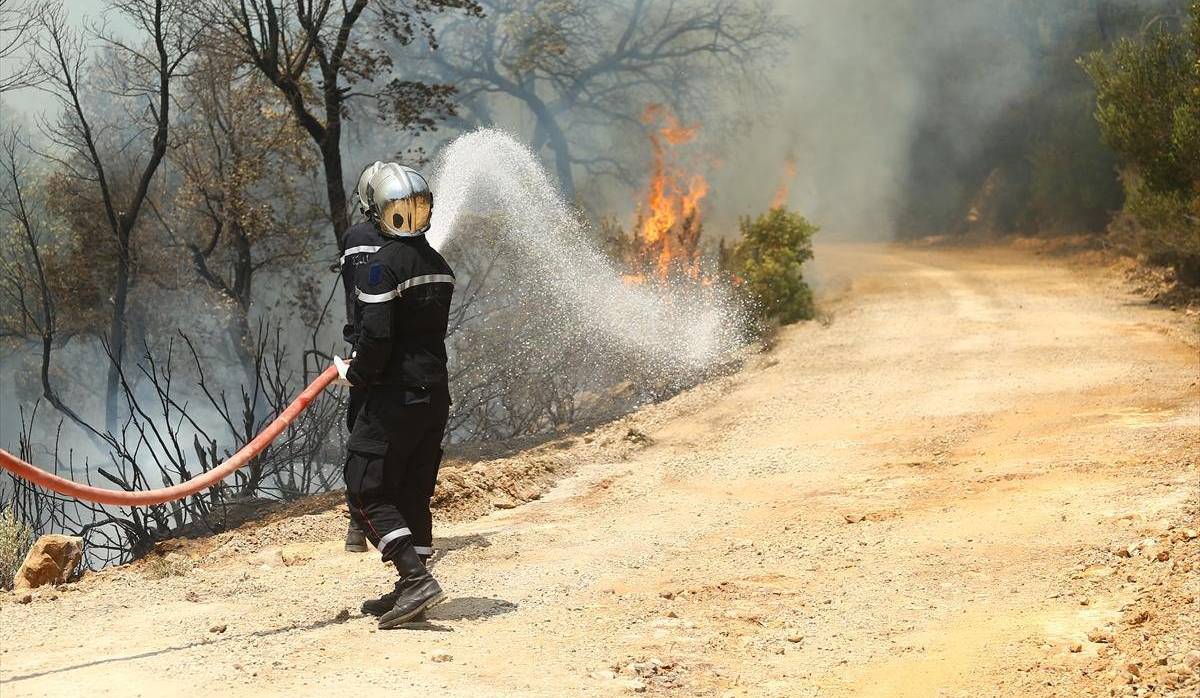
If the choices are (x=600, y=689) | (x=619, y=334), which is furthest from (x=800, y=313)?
(x=600, y=689)

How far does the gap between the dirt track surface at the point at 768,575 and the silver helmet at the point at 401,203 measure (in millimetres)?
1791

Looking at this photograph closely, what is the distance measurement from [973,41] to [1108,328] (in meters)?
22.7

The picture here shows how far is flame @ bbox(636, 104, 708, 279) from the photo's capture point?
18.5m

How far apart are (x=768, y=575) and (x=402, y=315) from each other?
8.34 ft

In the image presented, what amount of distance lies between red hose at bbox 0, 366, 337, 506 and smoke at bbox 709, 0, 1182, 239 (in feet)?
93.8

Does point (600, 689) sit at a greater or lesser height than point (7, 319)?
lesser

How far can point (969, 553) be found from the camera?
23.4 feet

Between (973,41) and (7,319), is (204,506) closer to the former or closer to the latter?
(7,319)

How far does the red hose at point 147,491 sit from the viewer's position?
17.3ft

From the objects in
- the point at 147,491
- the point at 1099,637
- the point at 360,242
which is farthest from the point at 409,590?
the point at 1099,637

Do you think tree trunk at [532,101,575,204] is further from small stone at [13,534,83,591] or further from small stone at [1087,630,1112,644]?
small stone at [1087,630,1112,644]

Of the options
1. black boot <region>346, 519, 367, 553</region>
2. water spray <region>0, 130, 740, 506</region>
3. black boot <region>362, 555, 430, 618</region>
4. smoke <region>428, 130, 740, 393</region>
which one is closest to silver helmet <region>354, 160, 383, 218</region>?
black boot <region>362, 555, 430, 618</region>

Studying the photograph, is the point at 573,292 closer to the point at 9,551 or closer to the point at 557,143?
the point at 9,551

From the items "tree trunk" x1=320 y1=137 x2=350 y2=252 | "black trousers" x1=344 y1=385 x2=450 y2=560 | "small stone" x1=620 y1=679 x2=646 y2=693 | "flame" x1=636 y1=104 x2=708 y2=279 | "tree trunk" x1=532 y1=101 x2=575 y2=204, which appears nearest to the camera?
"small stone" x1=620 y1=679 x2=646 y2=693
